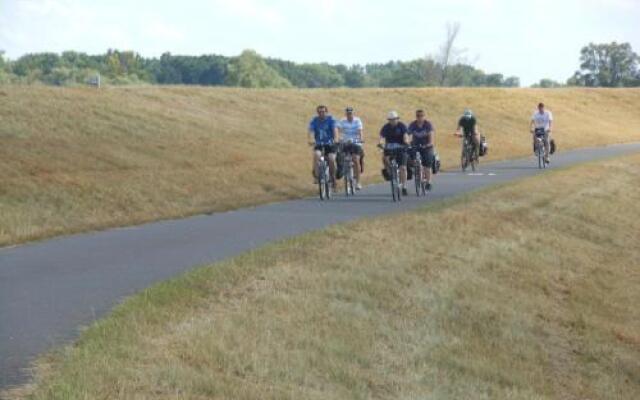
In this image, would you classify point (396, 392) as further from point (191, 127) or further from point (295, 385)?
point (191, 127)

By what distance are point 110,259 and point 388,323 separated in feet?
13.0

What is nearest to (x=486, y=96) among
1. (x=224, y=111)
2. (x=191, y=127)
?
(x=224, y=111)

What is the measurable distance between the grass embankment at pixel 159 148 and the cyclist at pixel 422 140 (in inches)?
123

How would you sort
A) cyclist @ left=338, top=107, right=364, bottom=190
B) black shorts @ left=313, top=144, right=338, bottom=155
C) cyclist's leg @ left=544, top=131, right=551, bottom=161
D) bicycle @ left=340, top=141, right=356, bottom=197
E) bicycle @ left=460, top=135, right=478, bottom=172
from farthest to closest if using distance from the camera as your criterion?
cyclist's leg @ left=544, top=131, right=551, bottom=161 → bicycle @ left=460, top=135, right=478, bottom=172 → bicycle @ left=340, top=141, right=356, bottom=197 → cyclist @ left=338, top=107, right=364, bottom=190 → black shorts @ left=313, top=144, right=338, bottom=155

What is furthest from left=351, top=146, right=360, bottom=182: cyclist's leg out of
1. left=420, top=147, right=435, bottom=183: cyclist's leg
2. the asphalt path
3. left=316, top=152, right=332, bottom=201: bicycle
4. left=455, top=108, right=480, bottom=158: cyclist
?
left=455, top=108, right=480, bottom=158: cyclist

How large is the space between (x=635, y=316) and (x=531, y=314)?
2641 millimetres

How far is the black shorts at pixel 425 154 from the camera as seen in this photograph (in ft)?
80.8

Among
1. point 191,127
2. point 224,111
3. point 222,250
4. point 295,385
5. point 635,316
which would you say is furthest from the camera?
point 224,111

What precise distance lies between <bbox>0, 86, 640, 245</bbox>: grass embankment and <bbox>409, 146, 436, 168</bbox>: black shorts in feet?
10.2

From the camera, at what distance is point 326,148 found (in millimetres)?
23578

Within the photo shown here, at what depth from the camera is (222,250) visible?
50.4 ft

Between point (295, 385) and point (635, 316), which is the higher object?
point (295, 385)

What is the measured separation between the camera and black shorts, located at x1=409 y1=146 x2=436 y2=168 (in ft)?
80.8

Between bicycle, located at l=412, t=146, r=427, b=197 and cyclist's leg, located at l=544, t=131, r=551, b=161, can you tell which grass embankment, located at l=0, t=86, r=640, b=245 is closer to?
bicycle, located at l=412, t=146, r=427, b=197
